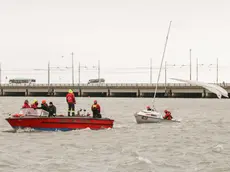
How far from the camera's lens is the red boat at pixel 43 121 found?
3878cm

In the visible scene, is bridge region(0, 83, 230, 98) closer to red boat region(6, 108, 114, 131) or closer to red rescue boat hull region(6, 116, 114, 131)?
red rescue boat hull region(6, 116, 114, 131)

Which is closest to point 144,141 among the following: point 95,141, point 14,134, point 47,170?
point 95,141

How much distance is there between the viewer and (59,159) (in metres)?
27.7

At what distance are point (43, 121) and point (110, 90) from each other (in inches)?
5582

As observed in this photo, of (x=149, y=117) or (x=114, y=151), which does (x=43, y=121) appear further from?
(x=149, y=117)

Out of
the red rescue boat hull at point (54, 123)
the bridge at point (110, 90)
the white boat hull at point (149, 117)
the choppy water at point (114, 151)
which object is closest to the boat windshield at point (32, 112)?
the red rescue boat hull at point (54, 123)

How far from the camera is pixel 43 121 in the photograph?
39.0 m

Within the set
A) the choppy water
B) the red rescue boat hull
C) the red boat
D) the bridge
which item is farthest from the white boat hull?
the bridge

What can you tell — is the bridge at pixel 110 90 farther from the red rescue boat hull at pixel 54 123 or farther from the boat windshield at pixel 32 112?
the boat windshield at pixel 32 112

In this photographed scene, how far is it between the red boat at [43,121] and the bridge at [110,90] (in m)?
123

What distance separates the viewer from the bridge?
164750 mm

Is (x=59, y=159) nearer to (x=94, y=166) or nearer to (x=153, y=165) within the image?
(x=94, y=166)

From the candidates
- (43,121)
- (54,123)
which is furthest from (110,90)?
(43,121)

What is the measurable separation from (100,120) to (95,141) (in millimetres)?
5336
